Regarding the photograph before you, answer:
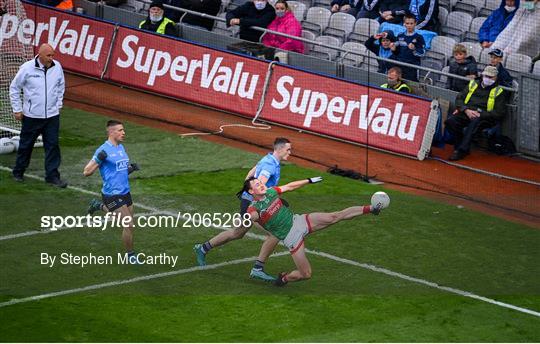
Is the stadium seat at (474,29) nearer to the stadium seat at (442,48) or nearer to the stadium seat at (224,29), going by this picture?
the stadium seat at (442,48)

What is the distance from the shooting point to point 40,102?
63.5 ft

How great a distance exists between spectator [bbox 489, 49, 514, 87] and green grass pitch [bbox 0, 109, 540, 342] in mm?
4031

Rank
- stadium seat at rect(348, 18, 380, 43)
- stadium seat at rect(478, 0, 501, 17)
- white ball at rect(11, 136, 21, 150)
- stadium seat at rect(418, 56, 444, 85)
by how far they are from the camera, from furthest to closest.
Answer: stadium seat at rect(348, 18, 380, 43), stadium seat at rect(478, 0, 501, 17), stadium seat at rect(418, 56, 444, 85), white ball at rect(11, 136, 21, 150)

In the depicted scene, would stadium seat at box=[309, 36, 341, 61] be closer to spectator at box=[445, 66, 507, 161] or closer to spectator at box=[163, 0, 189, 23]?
spectator at box=[163, 0, 189, 23]

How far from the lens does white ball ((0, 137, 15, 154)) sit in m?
21.5

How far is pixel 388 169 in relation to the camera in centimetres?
2186

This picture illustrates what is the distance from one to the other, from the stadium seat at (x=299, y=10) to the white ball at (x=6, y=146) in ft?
26.5

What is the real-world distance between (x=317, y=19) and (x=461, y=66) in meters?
4.30

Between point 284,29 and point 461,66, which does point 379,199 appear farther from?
point 284,29

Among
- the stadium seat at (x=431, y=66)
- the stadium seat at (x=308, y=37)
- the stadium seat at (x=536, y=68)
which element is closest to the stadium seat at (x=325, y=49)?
the stadium seat at (x=308, y=37)

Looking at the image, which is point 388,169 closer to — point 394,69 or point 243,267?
point 394,69

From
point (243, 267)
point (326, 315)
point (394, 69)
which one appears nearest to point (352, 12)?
point (394, 69)

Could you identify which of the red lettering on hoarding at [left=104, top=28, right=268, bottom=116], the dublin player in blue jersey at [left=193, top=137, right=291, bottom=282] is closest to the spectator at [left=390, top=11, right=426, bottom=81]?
the red lettering on hoarding at [left=104, top=28, right=268, bottom=116]

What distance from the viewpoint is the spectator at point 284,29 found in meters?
25.7
